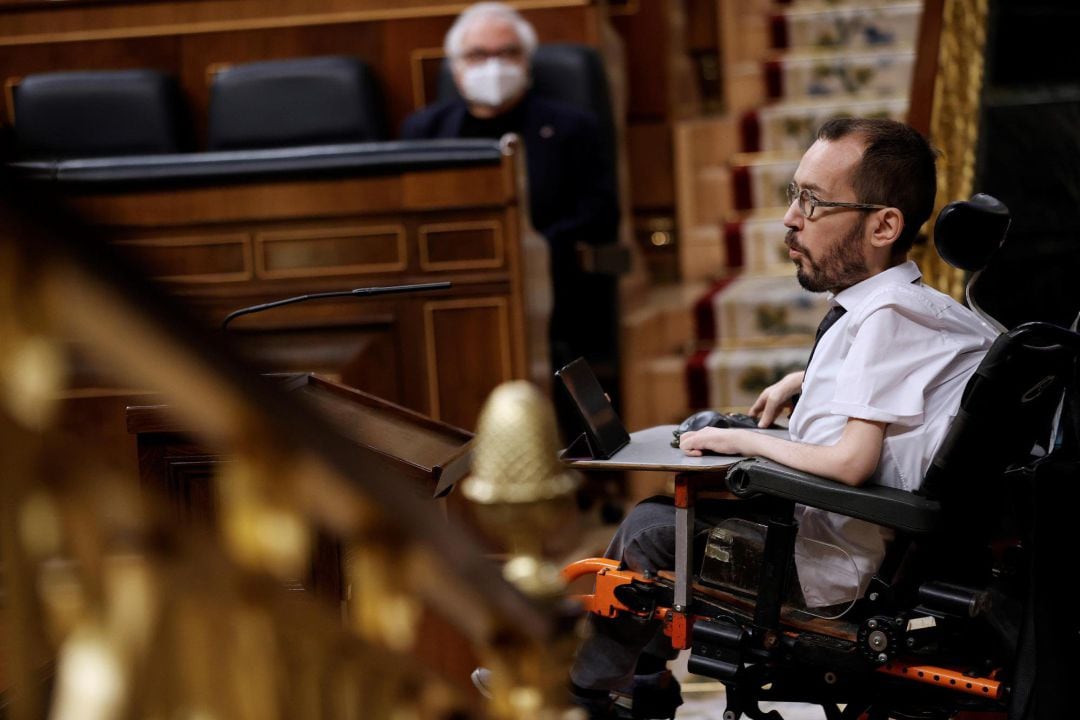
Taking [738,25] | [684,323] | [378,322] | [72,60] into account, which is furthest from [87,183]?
[738,25]

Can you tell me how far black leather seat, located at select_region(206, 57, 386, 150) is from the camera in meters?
4.85

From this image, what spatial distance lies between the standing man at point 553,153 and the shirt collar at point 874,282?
2.11 meters

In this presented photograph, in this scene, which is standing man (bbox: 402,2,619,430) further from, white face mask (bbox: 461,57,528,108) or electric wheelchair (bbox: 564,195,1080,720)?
electric wheelchair (bbox: 564,195,1080,720)

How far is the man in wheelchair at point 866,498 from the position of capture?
6.28ft

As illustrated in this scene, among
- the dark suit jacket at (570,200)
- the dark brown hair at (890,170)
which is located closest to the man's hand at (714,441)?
the dark brown hair at (890,170)

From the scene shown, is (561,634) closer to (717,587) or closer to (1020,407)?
(1020,407)

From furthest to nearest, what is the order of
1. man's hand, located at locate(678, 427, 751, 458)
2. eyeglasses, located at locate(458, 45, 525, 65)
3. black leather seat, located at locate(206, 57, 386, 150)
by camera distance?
black leather seat, located at locate(206, 57, 386, 150), eyeglasses, located at locate(458, 45, 525, 65), man's hand, located at locate(678, 427, 751, 458)

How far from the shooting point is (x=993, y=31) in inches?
154

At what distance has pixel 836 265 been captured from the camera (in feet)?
7.09

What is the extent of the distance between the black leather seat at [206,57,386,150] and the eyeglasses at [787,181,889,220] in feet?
9.44

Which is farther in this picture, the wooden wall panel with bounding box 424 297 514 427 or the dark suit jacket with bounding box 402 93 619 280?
the dark suit jacket with bounding box 402 93 619 280

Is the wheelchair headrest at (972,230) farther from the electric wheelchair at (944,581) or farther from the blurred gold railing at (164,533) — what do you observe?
the blurred gold railing at (164,533)

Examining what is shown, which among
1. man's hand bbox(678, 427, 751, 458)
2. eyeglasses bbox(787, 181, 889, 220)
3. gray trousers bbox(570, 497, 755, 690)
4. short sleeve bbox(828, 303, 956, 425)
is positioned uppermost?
eyeglasses bbox(787, 181, 889, 220)

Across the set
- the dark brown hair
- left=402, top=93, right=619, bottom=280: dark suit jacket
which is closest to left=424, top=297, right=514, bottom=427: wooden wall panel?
left=402, top=93, right=619, bottom=280: dark suit jacket
